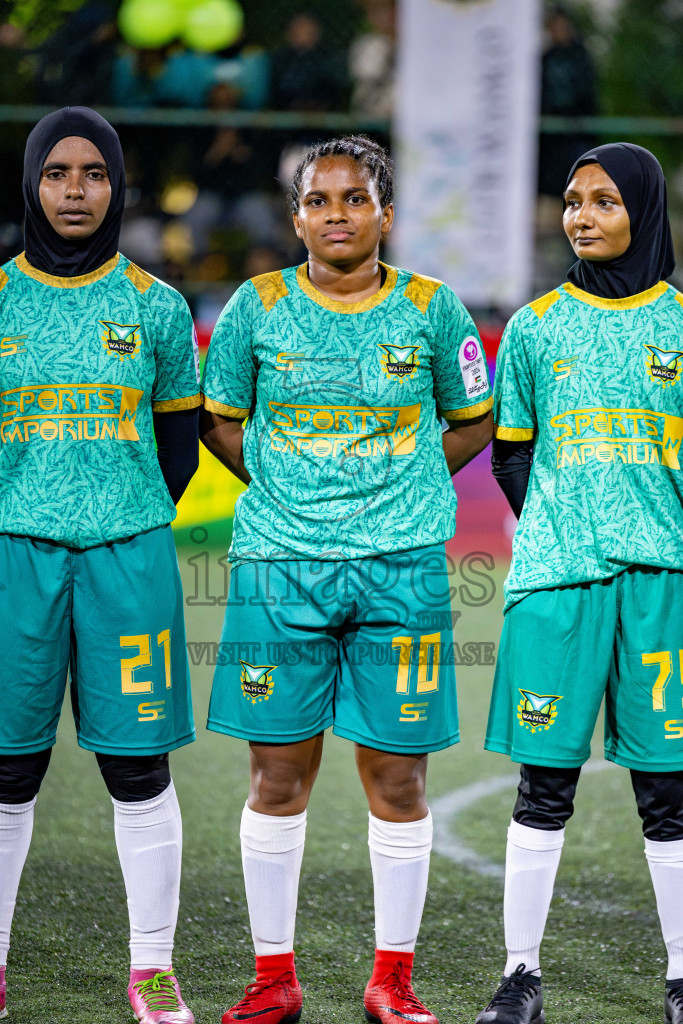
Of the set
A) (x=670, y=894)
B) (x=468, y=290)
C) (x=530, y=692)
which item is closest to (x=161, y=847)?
(x=530, y=692)

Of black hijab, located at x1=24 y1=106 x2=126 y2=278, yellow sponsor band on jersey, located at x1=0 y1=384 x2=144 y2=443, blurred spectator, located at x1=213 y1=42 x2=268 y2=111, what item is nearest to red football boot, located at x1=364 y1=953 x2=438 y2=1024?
yellow sponsor band on jersey, located at x1=0 y1=384 x2=144 y2=443

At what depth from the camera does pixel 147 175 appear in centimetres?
880

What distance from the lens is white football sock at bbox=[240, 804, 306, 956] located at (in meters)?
2.70

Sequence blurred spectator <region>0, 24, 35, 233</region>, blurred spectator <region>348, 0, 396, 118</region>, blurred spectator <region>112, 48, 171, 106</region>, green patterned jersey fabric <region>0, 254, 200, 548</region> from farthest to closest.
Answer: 1. blurred spectator <region>348, 0, 396, 118</region>
2. blurred spectator <region>112, 48, 171, 106</region>
3. blurred spectator <region>0, 24, 35, 233</region>
4. green patterned jersey fabric <region>0, 254, 200, 548</region>

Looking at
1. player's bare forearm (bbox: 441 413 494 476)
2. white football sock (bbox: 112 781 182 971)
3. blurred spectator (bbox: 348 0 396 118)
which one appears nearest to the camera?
white football sock (bbox: 112 781 182 971)

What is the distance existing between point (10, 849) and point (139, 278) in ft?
4.25

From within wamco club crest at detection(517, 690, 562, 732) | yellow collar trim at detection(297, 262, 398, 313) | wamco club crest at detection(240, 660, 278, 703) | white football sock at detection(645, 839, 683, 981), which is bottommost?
white football sock at detection(645, 839, 683, 981)

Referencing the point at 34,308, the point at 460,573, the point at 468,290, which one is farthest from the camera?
the point at 468,290

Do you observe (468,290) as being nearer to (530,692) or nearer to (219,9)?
(219,9)

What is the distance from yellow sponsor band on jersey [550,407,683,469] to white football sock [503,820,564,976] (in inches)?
32.7

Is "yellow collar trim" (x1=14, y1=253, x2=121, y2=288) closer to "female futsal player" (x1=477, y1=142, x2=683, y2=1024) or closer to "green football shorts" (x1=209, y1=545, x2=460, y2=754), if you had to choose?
"green football shorts" (x1=209, y1=545, x2=460, y2=754)

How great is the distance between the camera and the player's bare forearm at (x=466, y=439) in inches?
114

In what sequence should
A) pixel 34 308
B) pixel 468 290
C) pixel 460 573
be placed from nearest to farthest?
pixel 34 308 < pixel 460 573 < pixel 468 290

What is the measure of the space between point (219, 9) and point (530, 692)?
7581 millimetres
